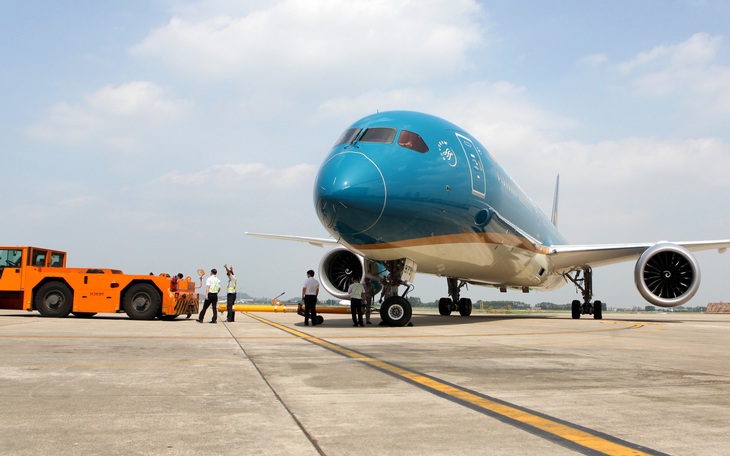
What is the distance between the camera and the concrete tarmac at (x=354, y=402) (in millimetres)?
3291

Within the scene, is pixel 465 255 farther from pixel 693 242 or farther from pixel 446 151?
pixel 693 242

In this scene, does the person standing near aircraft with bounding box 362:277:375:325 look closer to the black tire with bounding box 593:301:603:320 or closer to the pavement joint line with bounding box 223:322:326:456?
the pavement joint line with bounding box 223:322:326:456

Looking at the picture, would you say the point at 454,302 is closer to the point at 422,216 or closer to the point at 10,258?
the point at 422,216

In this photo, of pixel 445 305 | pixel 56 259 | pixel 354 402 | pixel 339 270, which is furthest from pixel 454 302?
pixel 354 402

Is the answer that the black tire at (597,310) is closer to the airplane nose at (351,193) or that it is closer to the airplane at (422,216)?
the airplane at (422,216)

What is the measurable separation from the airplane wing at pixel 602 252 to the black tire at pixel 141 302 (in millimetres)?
14140

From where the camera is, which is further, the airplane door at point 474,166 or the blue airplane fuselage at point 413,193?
the airplane door at point 474,166

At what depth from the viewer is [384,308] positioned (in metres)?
15.2

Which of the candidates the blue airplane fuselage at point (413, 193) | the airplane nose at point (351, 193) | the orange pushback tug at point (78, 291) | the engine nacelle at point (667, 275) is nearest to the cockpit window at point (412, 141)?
the blue airplane fuselage at point (413, 193)

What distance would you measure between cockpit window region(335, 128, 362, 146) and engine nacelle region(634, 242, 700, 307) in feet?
34.2

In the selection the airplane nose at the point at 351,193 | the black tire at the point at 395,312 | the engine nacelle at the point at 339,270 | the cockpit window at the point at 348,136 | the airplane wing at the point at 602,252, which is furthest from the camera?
the airplane wing at the point at 602,252

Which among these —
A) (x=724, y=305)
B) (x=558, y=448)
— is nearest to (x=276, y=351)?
(x=558, y=448)

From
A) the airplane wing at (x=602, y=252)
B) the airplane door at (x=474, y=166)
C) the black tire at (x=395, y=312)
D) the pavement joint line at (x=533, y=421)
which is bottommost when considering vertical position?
the pavement joint line at (x=533, y=421)

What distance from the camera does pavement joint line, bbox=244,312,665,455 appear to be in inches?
128
